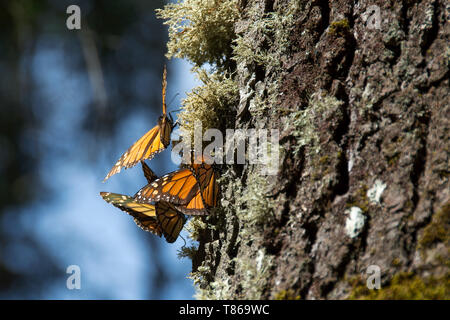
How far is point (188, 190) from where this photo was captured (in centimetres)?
197

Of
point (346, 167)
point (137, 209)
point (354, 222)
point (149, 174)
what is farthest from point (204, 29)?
point (354, 222)

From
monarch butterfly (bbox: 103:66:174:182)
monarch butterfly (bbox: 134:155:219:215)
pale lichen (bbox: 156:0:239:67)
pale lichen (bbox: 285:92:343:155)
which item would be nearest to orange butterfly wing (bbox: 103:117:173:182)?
monarch butterfly (bbox: 103:66:174:182)

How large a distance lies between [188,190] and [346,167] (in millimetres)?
863

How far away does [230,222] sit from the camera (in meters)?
1.62

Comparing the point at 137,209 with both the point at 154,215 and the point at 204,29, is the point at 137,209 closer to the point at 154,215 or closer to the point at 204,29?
the point at 154,215

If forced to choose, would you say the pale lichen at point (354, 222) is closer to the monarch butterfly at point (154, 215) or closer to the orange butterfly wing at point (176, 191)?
the orange butterfly wing at point (176, 191)

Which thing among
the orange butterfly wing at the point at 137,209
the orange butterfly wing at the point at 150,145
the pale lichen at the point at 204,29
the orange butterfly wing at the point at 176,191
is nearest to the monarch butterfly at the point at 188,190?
the orange butterfly wing at the point at 176,191

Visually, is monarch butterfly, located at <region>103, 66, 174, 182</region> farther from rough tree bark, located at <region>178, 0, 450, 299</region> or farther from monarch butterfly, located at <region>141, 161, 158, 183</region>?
rough tree bark, located at <region>178, 0, 450, 299</region>

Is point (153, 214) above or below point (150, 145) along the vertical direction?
below

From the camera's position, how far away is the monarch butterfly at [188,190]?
70.4 inches

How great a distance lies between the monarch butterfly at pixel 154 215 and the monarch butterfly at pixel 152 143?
0.20 metres

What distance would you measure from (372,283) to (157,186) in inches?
47.7

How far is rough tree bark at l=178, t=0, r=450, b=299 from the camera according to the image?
1.13 meters

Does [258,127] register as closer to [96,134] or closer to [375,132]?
[375,132]
